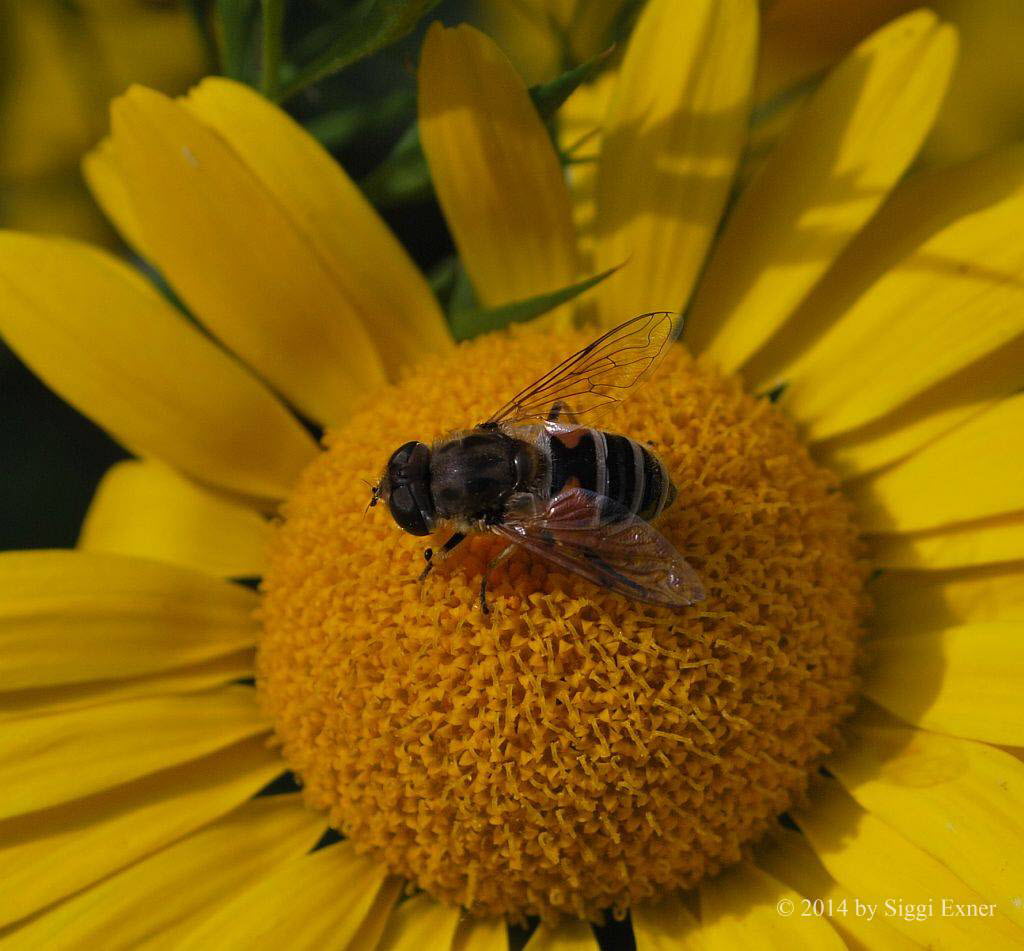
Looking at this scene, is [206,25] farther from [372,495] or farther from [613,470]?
[613,470]

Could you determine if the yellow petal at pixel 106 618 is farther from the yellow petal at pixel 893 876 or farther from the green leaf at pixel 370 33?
the yellow petal at pixel 893 876

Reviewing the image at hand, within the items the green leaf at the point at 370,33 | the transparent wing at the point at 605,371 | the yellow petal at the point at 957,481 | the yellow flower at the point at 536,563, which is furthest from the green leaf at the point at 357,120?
the yellow petal at the point at 957,481

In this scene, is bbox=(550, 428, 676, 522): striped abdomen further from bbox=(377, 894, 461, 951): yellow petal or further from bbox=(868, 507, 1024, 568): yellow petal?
bbox=(377, 894, 461, 951): yellow petal

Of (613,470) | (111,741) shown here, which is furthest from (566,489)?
(111,741)

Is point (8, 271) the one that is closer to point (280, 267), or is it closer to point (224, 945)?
point (280, 267)

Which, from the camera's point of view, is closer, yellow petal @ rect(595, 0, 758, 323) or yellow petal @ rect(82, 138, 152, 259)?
yellow petal @ rect(595, 0, 758, 323)

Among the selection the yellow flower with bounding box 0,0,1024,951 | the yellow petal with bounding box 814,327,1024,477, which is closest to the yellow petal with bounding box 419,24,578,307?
the yellow flower with bounding box 0,0,1024,951
